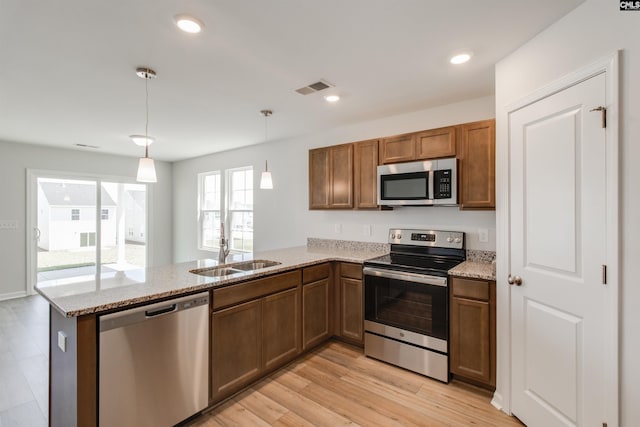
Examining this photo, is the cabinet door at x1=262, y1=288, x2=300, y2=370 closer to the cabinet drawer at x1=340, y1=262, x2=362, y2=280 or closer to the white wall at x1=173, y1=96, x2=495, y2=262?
the cabinet drawer at x1=340, y1=262, x2=362, y2=280

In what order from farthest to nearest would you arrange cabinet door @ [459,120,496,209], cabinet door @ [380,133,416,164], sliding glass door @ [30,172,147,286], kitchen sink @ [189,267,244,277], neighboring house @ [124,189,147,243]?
neighboring house @ [124,189,147,243] < sliding glass door @ [30,172,147,286] < cabinet door @ [380,133,416,164] < cabinet door @ [459,120,496,209] < kitchen sink @ [189,267,244,277]

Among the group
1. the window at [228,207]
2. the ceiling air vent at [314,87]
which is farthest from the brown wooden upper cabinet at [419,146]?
the window at [228,207]

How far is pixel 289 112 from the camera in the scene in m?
3.32

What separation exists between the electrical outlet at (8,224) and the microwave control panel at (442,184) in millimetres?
6247

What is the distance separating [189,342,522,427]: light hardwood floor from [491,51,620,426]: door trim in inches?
11.3

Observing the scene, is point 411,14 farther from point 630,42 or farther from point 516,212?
point 516,212

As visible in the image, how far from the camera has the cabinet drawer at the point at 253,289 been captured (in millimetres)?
2100

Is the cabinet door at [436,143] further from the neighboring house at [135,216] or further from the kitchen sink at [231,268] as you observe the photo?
the neighboring house at [135,216]

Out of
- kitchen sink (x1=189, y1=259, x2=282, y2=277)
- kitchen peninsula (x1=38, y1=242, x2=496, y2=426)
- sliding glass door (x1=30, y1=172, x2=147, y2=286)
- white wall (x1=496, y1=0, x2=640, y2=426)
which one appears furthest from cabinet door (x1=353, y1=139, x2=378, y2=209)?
sliding glass door (x1=30, y1=172, x2=147, y2=286)

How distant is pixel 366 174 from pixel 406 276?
121 cm

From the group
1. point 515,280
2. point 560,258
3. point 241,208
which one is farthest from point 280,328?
point 241,208

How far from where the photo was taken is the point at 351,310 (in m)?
3.03

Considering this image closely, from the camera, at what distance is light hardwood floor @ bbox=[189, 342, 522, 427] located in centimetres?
201

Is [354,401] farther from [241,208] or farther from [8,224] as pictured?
[8,224]
